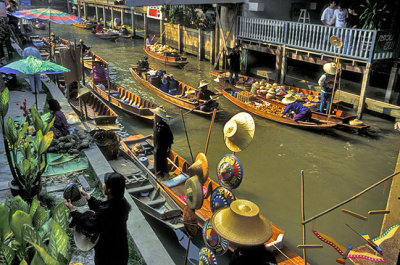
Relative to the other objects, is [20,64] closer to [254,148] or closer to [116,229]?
[116,229]

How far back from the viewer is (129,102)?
45.7 feet

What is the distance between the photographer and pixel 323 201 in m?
8.52

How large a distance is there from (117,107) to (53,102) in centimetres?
676

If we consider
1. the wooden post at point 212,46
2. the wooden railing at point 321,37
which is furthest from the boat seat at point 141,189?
the wooden post at point 212,46

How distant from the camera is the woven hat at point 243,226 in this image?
3404 mm

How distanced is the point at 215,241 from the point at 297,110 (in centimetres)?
910

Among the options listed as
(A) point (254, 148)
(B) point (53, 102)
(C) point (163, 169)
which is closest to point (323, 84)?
(A) point (254, 148)

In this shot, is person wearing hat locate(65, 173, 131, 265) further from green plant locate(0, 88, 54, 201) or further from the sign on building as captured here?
the sign on building

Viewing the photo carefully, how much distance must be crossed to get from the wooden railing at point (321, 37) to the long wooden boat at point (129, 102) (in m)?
7.29

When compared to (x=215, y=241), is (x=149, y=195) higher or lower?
lower

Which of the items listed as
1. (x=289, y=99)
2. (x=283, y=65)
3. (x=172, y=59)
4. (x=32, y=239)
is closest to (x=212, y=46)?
(x=172, y=59)

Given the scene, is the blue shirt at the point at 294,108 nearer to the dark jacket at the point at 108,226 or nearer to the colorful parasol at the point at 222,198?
the colorful parasol at the point at 222,198

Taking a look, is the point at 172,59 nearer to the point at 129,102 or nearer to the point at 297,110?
the point at 129,102

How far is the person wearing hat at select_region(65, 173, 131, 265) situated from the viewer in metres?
3.38
